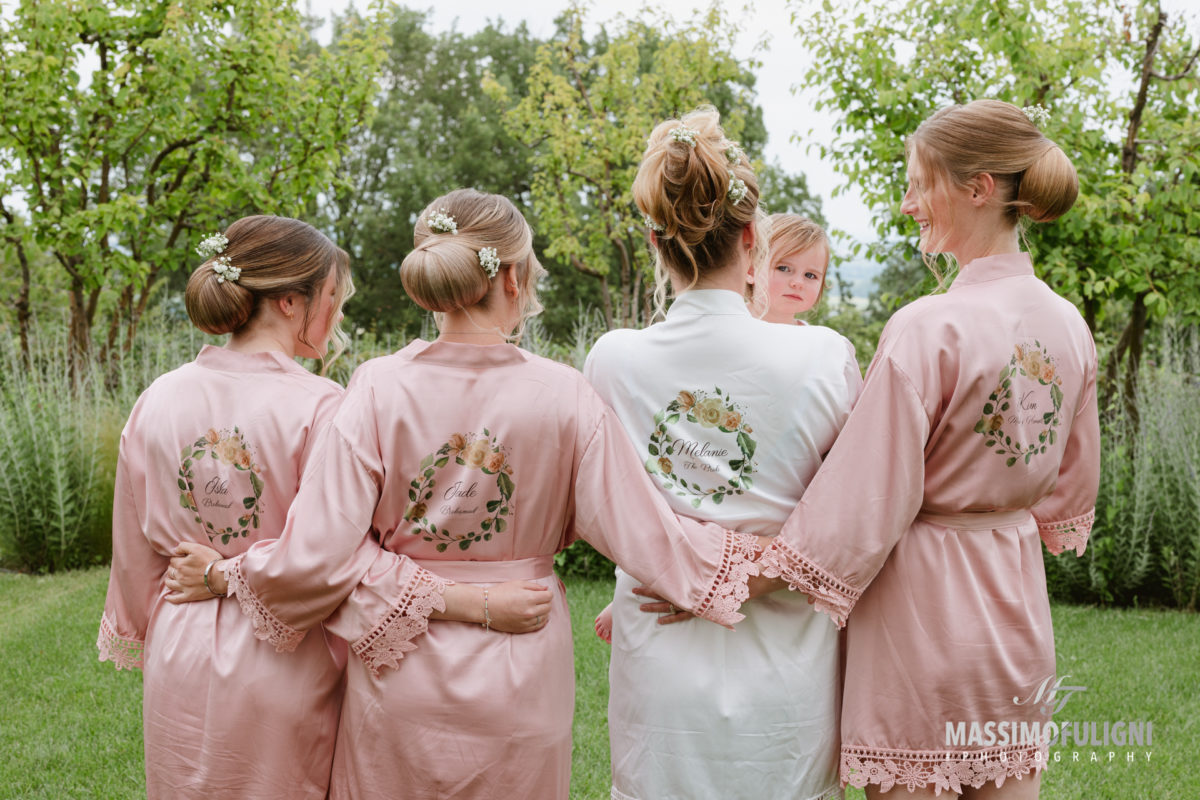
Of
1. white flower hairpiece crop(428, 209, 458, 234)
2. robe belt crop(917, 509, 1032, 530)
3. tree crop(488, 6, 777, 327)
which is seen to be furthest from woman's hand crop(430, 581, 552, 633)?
tree crop(488, 6, 777, 327)

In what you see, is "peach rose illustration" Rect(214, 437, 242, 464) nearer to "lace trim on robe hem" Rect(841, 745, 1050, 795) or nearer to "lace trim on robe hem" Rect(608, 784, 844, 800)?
"lace trim on robe hem" Rect(608, 784, 844, 800)

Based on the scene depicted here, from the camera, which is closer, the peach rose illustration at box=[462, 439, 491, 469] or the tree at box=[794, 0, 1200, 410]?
the peach rose illustration at box=[462, 439, 491, 469]

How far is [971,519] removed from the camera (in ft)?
7.13

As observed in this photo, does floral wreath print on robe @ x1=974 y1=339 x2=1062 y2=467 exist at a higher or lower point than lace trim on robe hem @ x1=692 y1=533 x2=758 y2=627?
higher

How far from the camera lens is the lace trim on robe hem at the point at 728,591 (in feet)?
6.95

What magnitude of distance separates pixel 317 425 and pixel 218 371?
0.29 metres

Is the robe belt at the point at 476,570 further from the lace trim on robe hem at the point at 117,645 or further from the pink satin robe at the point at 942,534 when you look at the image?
the lace trim on robe hem at the point at 117,645

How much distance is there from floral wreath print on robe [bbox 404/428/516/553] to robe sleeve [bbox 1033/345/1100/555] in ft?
4.19

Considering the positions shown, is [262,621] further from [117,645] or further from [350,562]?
[117,645]

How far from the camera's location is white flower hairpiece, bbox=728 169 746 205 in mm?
2178

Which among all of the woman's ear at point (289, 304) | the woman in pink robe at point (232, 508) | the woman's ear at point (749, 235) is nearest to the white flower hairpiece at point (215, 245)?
the woman in pink robe at point (232, 508)

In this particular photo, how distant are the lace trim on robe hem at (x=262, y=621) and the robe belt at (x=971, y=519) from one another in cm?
141

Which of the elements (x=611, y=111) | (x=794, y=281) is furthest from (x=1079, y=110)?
(x=611, y=111)

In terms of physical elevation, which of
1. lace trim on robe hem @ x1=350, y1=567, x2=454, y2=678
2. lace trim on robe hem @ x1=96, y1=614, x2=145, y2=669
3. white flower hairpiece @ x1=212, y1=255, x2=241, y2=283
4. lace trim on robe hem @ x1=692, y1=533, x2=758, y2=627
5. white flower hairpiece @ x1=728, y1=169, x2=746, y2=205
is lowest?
lace trim on robe hem @ x1=96, y1=614, x2=145, y2=669
